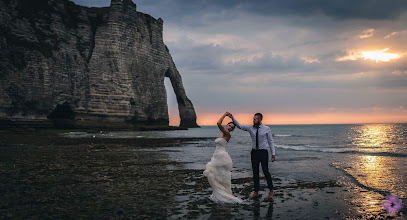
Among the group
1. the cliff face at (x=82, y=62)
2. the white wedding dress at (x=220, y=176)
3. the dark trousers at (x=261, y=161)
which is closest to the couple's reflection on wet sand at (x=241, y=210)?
the white wedding dress at (x=220, y=176)

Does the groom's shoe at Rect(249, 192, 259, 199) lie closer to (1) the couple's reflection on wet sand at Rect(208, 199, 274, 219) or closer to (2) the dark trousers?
(2) the dark trousers

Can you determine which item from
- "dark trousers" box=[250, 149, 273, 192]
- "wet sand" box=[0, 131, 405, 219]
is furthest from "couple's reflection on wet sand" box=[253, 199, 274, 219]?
"dark trousers" box=[250, 149, 273, 192]

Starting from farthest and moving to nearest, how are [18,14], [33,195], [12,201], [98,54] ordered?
[98,54] < [18,14] < [33,195] < [12,201]

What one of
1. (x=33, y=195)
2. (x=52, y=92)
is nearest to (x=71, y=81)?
(x=52, y=92)

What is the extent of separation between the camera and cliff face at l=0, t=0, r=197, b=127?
2510 inches

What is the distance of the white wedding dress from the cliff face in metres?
63.8

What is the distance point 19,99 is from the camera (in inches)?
2456

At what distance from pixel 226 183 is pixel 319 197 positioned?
2.73m

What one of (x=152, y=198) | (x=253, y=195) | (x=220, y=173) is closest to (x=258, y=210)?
(x=253, y=195)

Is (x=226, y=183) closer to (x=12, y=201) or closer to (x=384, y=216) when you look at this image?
(x=384, y=216)

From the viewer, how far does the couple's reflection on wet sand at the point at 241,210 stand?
677 cm

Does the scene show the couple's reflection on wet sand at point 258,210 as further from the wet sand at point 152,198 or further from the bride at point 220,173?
the bride at point 220,173

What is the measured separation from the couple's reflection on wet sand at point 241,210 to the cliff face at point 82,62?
6472 centimetres

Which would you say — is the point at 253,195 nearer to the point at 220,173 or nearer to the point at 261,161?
the point at 261,161
